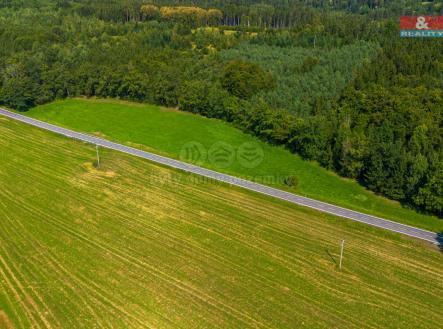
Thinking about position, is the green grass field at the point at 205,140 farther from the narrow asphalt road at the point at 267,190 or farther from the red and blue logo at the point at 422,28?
the red and blue logo at the point at 422,28

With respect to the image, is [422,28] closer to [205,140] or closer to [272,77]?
[272,77]

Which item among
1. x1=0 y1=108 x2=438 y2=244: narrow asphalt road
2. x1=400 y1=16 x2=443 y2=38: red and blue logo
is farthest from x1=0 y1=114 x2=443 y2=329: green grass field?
x1=400 y1=16 x2=443 y2=38: red and blue logo

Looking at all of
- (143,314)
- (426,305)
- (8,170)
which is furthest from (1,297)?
(426,305)

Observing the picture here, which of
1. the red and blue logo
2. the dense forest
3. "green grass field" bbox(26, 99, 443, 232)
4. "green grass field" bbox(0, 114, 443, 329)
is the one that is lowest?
"green grass field" bbox(0, 114, 443, 329)

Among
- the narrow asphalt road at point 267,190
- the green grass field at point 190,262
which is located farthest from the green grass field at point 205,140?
the green grass field at point 190,262

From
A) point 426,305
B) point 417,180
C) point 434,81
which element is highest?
point 434,81

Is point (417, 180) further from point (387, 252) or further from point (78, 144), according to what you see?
point (78, 144)

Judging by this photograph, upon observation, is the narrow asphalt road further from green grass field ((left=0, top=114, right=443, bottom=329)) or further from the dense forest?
the dense forest
